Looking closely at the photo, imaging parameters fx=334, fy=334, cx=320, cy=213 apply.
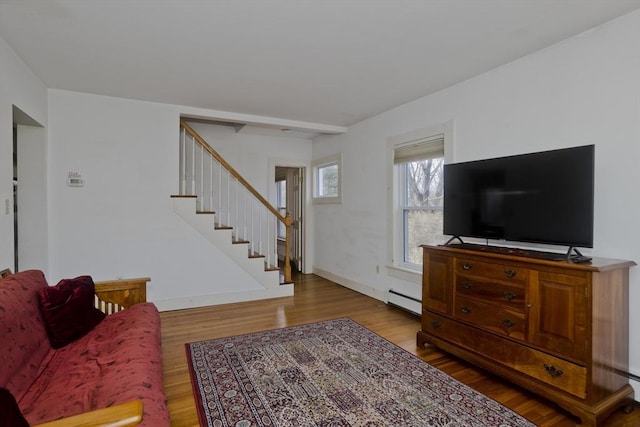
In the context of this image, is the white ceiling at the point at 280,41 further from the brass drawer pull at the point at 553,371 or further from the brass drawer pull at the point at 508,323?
the brass drawer pull at the point at 553,371

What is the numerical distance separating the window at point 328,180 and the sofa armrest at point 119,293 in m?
3.30

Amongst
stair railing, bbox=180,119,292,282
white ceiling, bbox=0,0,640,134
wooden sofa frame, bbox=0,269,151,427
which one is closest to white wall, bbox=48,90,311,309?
white ceiling, bbox=0,0,640,134

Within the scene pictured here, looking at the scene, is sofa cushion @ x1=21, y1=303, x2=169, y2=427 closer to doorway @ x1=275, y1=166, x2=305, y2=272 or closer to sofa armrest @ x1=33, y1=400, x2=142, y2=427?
sofa armrest @ x1=33, y1=400, x2=142, y2=427

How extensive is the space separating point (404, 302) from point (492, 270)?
67.1 inches

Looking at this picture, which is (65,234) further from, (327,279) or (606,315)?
(606,315)

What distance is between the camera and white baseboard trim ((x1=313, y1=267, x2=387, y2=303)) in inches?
180

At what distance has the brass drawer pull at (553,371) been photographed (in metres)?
2.08

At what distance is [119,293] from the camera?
2.87 meters

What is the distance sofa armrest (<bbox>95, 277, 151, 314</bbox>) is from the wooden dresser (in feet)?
8.94

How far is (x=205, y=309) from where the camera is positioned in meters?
4.21

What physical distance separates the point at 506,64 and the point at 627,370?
249cm

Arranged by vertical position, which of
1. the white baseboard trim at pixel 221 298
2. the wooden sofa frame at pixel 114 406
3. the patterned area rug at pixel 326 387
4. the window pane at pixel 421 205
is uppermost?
the window pane at pixel 421 205

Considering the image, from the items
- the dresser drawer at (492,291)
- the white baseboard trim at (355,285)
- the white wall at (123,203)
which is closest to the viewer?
the dresser drawer at (492,291)

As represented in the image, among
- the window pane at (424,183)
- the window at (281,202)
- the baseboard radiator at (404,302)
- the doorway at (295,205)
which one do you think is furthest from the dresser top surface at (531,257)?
the window at (281,202)
